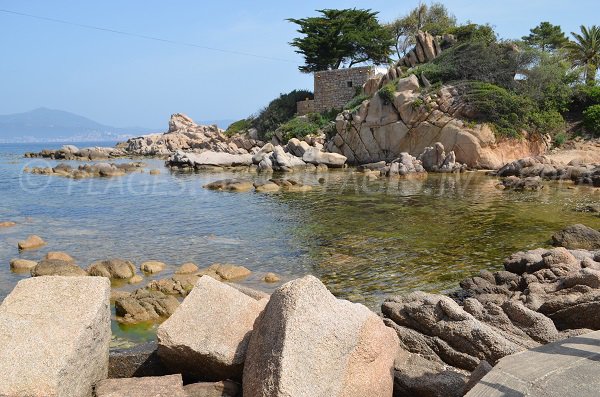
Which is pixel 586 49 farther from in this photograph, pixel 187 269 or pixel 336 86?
pixel 187 269

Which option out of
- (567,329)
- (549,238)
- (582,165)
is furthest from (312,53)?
(567,329)

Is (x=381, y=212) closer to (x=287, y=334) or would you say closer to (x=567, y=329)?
(x=567, y=329)

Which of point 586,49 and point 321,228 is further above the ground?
point 586,49

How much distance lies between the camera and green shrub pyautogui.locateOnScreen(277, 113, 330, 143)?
5734 centimetres

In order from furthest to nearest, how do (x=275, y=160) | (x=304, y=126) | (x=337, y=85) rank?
(x=337, y=85), (x=304, y=126), (x=275, y=160)

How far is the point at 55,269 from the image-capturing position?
13.3 metres

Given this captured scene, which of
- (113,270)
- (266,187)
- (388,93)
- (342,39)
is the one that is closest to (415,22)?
(342,39)

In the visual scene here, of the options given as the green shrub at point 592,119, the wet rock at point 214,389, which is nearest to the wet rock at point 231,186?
the wet rock at point 214,389

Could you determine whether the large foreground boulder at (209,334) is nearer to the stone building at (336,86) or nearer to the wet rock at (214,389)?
the wet rock at (214,389)

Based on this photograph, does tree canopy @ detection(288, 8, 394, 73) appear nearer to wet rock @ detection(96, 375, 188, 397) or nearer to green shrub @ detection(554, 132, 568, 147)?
green shrub @ detection(554, 132, 568, 147)

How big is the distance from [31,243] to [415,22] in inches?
2413

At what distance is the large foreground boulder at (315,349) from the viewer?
4.78 m

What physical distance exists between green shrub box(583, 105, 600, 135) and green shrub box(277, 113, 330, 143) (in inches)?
989

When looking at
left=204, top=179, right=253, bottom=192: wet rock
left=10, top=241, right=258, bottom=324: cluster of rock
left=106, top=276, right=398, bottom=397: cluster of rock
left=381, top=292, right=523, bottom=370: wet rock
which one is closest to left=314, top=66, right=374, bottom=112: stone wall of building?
left=204, top=179, right=253, bottom=192: wet rock
